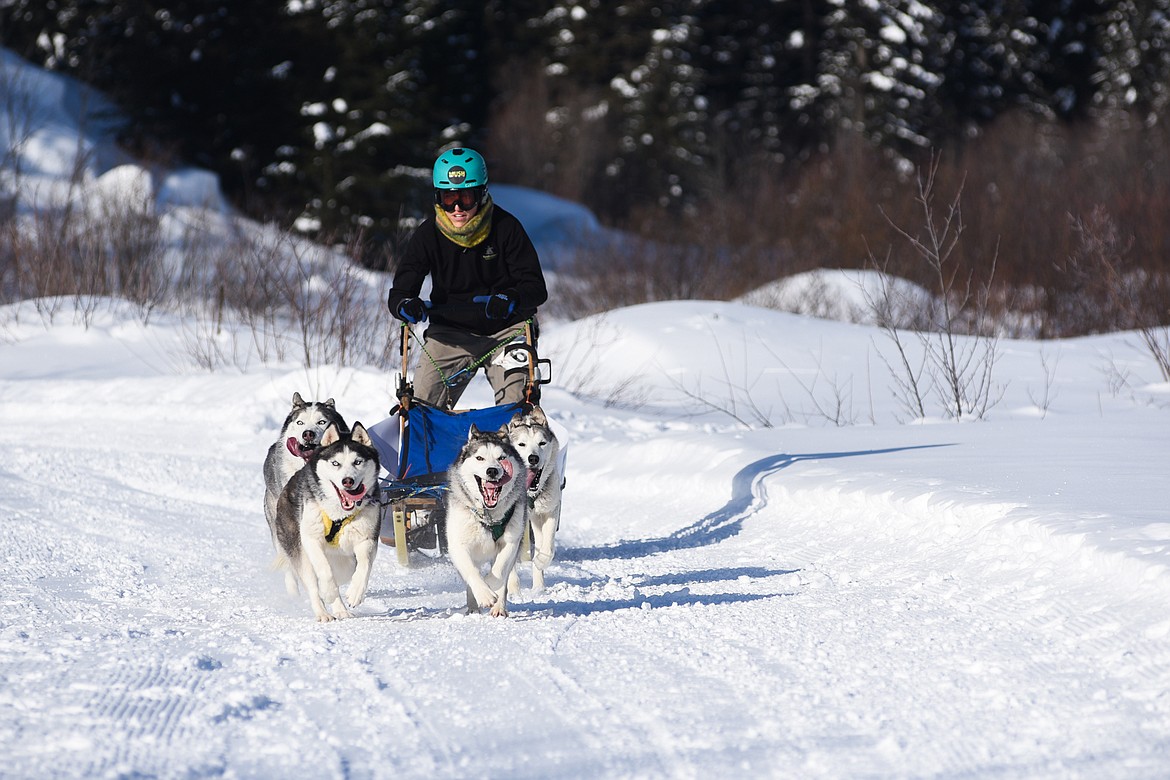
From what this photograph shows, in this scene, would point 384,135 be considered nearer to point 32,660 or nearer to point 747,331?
point 747,331

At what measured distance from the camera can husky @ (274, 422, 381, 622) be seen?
521 cm

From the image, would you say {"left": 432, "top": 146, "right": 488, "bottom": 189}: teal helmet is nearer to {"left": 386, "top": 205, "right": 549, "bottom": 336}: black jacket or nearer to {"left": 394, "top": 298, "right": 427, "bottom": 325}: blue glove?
{"left": 386, "top": 205, "right": 549, "bottom": 336}: black jacket

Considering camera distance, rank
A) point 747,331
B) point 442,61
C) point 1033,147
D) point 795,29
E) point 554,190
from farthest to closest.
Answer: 1. point 795,29
2. point 554,190
3. point 1033,147
4. point 442,61
5. point 747,331

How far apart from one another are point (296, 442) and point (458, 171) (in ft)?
5.01

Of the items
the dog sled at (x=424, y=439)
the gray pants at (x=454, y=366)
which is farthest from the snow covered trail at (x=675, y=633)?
the gray pants at (x=454, y=366)

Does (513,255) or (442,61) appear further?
(442,61)

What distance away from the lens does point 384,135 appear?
90.0 feet

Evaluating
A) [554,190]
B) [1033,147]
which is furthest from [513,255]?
[554,190]

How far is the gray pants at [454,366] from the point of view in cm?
673

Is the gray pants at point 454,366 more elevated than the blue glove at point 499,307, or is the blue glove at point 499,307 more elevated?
the blue glove at point 499,307

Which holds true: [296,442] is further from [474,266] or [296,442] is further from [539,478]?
[474,266]

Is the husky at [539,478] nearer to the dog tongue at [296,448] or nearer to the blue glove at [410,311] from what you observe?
the blue glove at [410,311]

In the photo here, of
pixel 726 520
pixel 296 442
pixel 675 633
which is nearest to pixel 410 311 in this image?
pixel 296 442

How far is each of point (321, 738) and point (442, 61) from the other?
1191 inches
